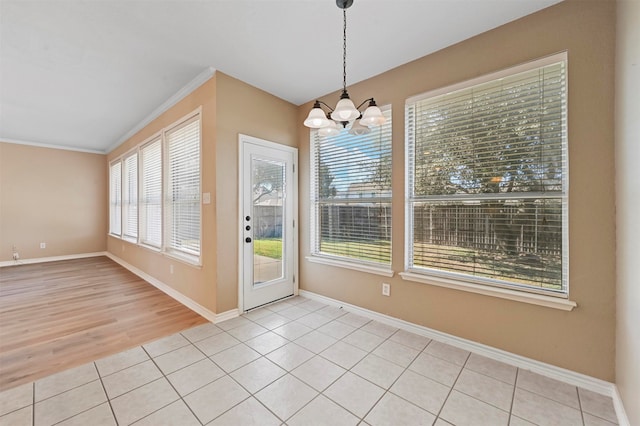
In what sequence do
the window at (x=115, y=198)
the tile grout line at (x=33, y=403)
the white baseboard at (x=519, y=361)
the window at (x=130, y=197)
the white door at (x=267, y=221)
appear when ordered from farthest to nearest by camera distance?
the window at (x=115, y=198)
the window at (x=130, y=197)
the white door at (x=267, y=221)
the white baseboard at (x=519, y=361)
the tile grout line at (x=33, y=403)

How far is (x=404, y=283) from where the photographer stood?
2797 mm

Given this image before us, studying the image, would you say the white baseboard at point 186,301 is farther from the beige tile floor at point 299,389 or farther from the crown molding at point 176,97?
the crown molding at point 176,97

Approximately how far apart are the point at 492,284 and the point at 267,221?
256 cm

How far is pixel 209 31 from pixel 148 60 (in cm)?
95

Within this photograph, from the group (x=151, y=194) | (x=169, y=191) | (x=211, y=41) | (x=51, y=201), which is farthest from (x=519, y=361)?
(x=51, y=201)

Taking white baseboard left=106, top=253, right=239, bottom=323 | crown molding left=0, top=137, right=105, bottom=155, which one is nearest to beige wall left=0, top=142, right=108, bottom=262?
crown molding left=0, top=137, right=105, bottom=155

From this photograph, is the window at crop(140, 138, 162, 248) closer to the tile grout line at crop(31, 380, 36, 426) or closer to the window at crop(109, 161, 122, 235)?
the window at crop(109, 161, 122, 235)

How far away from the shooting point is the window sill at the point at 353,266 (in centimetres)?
Result: 294

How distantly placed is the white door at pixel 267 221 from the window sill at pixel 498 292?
1.68 meters

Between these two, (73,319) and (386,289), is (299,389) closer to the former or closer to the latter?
(386,289)

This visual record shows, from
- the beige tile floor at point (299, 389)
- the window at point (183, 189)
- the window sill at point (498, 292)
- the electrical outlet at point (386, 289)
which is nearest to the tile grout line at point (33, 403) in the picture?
the beige tile floor at point (299, 389)

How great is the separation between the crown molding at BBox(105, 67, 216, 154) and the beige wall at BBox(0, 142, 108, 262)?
7.65 ft

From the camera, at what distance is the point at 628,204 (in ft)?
5.16

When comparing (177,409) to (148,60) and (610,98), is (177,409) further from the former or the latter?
(610,98)
